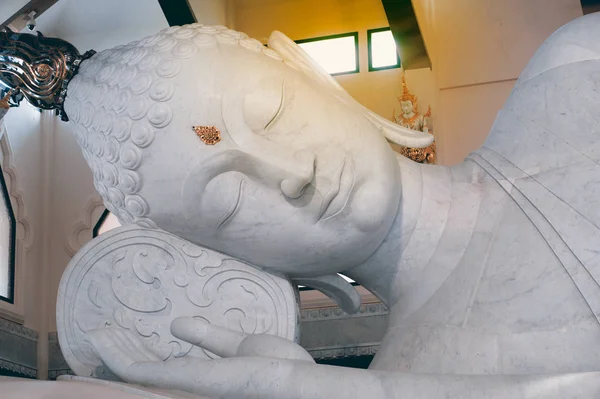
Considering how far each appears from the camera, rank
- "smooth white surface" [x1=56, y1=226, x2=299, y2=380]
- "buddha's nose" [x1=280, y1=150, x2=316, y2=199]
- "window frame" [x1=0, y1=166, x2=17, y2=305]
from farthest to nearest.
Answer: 1. "window frame" [x1=0, y1=166, x2=17, y2=305]
2. "smooth white surface" [x1=56, y1=226, x2=299, y2=380]
3. "buddha's nose" [x1=280, y1=150, x2=316, y2=199]

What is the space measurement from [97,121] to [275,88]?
48 centimetres

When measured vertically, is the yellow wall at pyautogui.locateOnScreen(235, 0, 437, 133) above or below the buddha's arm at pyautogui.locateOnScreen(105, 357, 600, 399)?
above

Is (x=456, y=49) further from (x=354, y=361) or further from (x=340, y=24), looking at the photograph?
(x=354, y=361)

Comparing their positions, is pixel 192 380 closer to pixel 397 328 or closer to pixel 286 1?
pixel 397 328

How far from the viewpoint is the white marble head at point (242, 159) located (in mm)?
2279

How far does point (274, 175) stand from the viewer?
89.1 inches

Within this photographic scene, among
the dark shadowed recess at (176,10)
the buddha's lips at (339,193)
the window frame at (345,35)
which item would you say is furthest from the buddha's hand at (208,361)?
the window frame at (345,35)

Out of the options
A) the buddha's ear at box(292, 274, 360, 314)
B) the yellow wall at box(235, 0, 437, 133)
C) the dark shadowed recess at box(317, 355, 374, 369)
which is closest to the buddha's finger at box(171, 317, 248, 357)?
the buddha's ear at box(292, 274, 360, 314)

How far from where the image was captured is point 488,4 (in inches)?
303

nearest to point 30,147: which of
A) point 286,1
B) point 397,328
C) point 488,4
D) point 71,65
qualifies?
point 286,1

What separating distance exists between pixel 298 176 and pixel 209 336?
17.8 inches

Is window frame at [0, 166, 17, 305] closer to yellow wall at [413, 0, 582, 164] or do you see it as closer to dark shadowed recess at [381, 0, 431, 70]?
dark shadowed recess at [381, 0, 431, 70]

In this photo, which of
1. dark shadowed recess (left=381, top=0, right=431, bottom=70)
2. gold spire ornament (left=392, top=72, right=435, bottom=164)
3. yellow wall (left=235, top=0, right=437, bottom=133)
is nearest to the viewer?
dark shadowed recess (left=381, top=0, right=431, bottom=70)

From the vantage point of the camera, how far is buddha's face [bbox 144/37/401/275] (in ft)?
7.45
